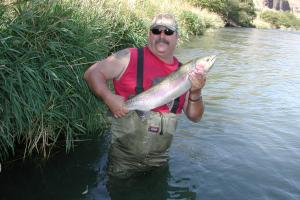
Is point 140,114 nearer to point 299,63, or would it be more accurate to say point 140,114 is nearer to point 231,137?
point 231,137

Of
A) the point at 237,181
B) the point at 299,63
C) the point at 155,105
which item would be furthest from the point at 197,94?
the point at 299,63

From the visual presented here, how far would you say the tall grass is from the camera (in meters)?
4.82

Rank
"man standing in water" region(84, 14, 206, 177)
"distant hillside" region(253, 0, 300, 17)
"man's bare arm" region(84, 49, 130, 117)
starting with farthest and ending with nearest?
1. "distant hillside" region(253, 0, 300, 17)
2. "man standing in water" region(84, 14, 206, 177)
3. "man's bare arm" region(84, 49, 130, 117)

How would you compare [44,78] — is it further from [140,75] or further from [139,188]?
[139,188]

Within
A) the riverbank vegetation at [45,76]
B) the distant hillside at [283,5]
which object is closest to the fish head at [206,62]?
the riverbank vegetation at [45,76]

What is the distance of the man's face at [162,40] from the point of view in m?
4.62

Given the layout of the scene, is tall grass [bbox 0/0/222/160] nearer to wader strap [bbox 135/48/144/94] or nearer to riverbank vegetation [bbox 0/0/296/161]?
riverbank vegetation [bbox 0/0/296/161]

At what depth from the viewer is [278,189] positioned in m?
5.42

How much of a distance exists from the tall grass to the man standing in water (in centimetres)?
87

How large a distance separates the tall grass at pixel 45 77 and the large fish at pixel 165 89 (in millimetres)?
1317

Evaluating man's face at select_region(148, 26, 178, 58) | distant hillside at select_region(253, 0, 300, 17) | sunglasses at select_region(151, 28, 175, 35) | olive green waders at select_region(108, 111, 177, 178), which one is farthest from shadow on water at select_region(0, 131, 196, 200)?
distant hillside at select_region(253, 0, 300, 17)

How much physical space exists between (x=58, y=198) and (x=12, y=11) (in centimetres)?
259

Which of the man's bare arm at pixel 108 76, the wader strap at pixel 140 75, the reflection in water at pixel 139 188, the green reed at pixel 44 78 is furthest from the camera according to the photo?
the reflection in water at pixel 139 188

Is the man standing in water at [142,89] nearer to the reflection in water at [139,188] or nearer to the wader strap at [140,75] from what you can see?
the wader strap at [140,75]
